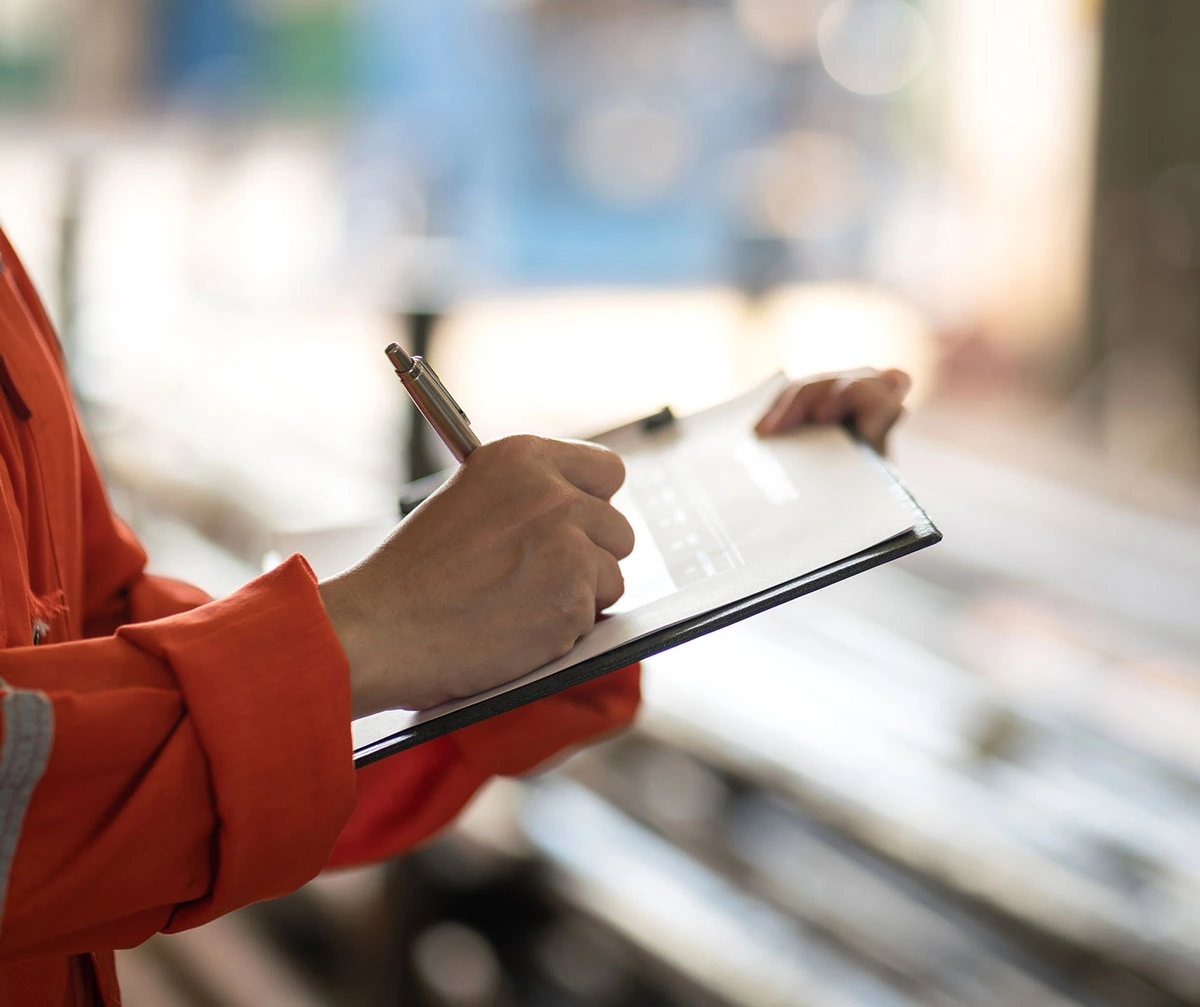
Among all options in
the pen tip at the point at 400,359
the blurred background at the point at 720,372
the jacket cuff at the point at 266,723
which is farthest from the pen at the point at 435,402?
the blurred background at the point at 720,372

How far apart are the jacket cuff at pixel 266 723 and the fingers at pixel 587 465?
0.43ft

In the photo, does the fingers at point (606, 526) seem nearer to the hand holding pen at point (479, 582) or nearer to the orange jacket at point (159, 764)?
the hand holding pen at point (479, 582)

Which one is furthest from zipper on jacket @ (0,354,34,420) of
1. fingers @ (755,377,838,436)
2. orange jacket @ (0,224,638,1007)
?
fingers @ (755,377,838,436)

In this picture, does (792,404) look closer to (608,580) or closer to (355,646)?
(608,580)

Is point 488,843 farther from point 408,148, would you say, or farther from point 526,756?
point 408,148

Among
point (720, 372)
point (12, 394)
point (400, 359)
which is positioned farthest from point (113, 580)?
point (720, 372)

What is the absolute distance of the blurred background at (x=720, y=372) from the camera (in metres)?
1.43

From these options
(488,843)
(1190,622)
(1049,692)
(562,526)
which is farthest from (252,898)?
(1190,622)

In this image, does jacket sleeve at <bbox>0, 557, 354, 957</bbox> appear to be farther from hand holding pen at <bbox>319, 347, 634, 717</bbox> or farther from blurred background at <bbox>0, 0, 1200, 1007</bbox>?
blurred background at <bbox>0, 0, 1200, 1007</bbox>

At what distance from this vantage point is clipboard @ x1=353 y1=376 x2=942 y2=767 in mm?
521

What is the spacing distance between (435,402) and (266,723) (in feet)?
0.57

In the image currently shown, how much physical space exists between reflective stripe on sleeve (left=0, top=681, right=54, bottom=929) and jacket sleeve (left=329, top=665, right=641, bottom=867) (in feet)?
1.21

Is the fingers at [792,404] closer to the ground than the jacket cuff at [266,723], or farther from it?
farther from it

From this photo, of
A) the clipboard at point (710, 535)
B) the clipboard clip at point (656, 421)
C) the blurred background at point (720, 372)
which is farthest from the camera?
the blurred background at point (720, 372)
